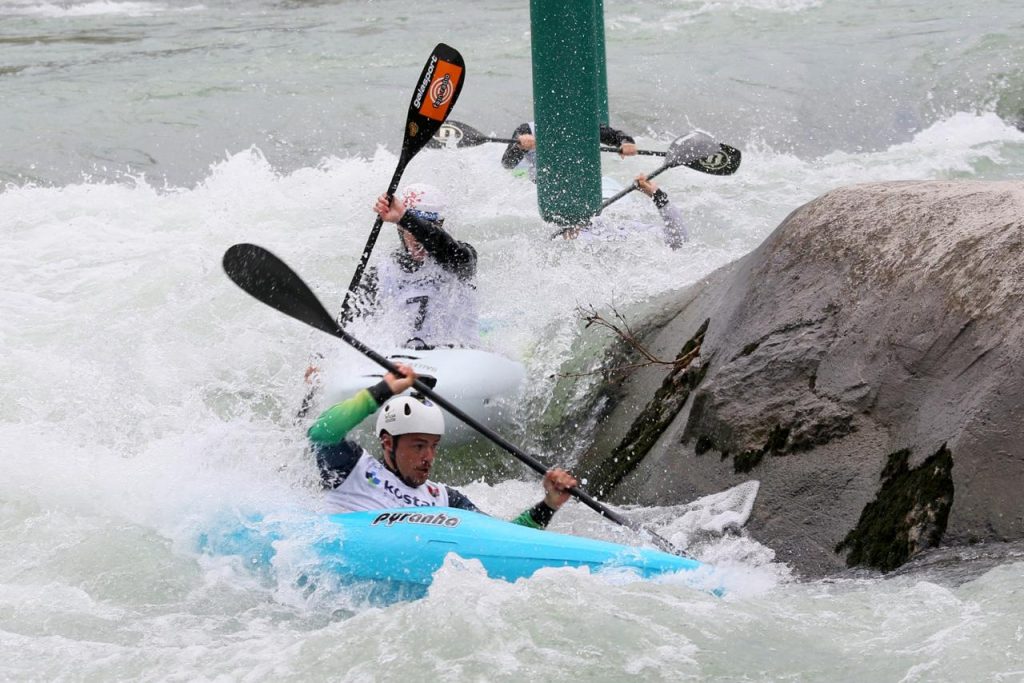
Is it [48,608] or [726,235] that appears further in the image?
[726,235]

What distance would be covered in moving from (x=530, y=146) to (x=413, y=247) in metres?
2.66

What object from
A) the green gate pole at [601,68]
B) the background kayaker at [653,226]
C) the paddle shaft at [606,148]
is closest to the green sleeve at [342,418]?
the background kayaker at [653,226]

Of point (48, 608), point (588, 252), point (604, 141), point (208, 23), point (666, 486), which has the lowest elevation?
point (48, 608)

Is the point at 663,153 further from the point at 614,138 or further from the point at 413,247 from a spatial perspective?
the point at 413,247

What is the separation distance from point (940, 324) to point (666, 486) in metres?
1.14

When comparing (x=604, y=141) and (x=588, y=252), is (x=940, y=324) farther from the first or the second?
(x=604, y=141)

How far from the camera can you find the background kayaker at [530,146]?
8.52 metres

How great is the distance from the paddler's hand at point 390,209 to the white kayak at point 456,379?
0.65 m

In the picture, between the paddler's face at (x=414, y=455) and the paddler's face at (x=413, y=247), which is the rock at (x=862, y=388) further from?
the paddler's face at (x=413, y=247)

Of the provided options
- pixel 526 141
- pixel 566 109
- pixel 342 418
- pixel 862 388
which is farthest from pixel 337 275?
pixel 862 388

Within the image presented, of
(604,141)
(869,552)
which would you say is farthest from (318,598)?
(604,141)

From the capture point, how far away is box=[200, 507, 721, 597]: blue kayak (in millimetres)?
4121

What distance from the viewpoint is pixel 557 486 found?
4516 millimetres

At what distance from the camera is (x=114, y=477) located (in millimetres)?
5266
